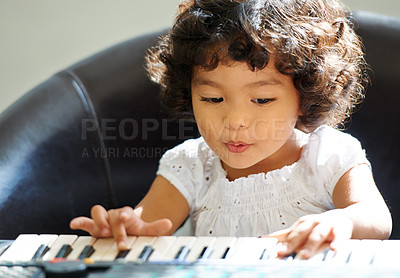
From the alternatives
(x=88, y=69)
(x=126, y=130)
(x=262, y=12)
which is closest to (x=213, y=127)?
(x=262, y=12)

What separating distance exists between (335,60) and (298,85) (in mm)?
108

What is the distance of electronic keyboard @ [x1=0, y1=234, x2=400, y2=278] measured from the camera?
0.70 meters

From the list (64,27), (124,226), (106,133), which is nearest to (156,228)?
(124,226)

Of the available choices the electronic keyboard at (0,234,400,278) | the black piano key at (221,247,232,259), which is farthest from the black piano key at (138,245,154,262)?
the black piano key at (221,247,232,259)

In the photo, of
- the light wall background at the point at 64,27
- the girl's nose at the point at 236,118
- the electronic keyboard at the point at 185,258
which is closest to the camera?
the electronic keyboard at the point at 185,258

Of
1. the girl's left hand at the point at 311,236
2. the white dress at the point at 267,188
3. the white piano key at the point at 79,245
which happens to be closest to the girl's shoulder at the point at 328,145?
the white dress at the point at 267,188

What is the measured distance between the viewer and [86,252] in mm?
814

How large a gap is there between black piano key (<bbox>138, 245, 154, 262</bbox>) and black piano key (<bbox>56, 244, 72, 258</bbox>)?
0.35 feet

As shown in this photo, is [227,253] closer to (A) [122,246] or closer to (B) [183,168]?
(A) [122,246]

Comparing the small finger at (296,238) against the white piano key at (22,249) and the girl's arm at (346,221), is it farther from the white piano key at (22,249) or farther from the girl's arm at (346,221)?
the white piano key at (22,249)

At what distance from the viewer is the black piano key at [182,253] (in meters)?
0.78

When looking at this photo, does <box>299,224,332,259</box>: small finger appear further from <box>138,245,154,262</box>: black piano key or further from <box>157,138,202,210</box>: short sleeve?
<box>157,138,202,210</box>: short sleeve

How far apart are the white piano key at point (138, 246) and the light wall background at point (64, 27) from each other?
1298 millimetres

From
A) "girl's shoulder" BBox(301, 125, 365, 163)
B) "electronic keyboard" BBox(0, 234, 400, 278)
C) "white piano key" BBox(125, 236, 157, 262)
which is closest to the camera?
"electronic keyboard" BBox(0, 234, 400, 278)
